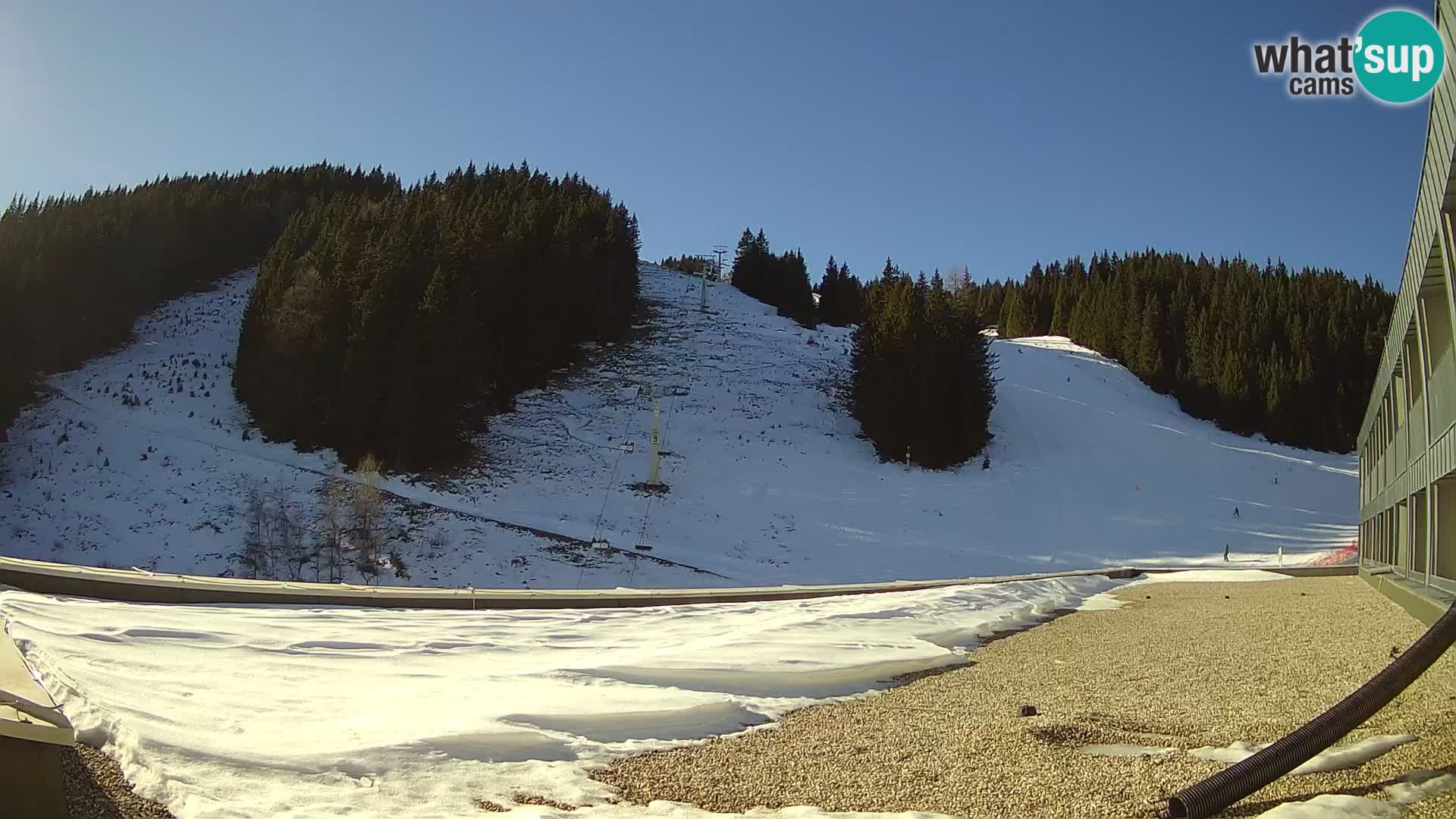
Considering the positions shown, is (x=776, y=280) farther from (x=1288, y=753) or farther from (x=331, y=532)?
(x=1288, y=753)

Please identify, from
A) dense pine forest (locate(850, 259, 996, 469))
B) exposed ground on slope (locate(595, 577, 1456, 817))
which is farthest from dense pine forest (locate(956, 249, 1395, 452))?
exposed ground on slope (locate(595, 577, 1456, 817))

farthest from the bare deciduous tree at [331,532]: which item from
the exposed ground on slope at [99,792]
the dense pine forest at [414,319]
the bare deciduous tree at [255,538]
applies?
the exposed ground on slope at [99,792]

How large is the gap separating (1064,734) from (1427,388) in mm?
6760

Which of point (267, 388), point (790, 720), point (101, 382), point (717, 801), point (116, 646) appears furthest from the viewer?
point (101, 382)

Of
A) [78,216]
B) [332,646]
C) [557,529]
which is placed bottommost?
[557,529]

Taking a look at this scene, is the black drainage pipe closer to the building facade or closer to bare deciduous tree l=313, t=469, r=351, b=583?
the building facade

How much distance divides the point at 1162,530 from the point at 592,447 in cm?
2038

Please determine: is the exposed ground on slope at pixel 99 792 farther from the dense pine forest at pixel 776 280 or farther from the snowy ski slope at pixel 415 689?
the dense pine forest at pixel 776 280

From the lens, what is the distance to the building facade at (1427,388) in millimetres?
7004

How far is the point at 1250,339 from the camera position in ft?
161

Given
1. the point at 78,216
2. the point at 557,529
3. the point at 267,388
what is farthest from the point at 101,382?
the point at 557,529

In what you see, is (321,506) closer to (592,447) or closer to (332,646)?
(592,447)

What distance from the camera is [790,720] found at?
18.0ft

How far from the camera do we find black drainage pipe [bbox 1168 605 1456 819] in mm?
3326
